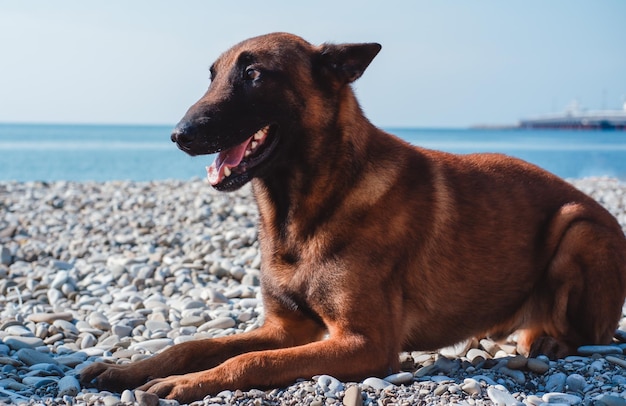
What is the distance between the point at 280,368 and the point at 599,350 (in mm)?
2135

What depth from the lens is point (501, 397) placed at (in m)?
3.62

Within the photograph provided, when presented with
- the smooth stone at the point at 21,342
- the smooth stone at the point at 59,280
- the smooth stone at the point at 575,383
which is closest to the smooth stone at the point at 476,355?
the smooth stone at the point at 575,383

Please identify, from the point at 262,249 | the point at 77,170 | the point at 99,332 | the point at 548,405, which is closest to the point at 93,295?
the point at 99,332

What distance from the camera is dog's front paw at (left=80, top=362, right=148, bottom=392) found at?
407cm

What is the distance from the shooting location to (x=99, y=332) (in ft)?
18.8

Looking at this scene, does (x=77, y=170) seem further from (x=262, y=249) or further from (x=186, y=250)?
(x=262, y=249)

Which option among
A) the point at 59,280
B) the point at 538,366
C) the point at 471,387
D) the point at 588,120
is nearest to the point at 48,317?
the point at 59,280

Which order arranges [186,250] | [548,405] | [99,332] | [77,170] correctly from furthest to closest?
[77,170] < [186,250] < [99,332] < [548,405]

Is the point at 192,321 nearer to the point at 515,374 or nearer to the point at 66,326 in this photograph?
the point at 66,326

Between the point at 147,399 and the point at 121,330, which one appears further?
the point at 121,330

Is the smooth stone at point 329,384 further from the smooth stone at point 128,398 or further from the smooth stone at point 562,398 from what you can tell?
the smooth stone at point 562,398

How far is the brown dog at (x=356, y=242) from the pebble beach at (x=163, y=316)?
0.64 feet

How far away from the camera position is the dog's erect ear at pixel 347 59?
4.24 meters

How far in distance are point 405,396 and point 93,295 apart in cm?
441
